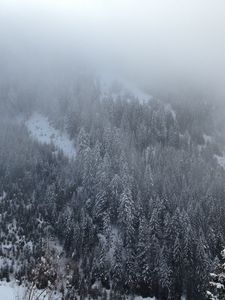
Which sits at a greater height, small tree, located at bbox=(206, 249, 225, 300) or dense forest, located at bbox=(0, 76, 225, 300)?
small tree, located at bbox=(206, 249, 225, 300)

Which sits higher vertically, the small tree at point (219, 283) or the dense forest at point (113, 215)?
the small tree at point (219, 283)

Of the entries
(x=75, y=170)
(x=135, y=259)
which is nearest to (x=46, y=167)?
(x=75, y=170)

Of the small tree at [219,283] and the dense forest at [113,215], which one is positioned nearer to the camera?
the small tree at [219,283]

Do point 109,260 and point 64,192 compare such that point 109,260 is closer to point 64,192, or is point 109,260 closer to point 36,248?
point 36,248

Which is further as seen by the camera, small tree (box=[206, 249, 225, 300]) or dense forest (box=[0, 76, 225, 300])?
dense forest (box=[0, 76, 225, 300])

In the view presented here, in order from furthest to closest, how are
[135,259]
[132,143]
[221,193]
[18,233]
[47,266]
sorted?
[132,143], [221,193], [18,233], [135,259], [47,266]

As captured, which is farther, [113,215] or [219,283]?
[113,215]

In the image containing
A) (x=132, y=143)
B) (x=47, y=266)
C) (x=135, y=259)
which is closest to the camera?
(x=47, y=266)

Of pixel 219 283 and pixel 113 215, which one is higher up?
pixel 219 283
